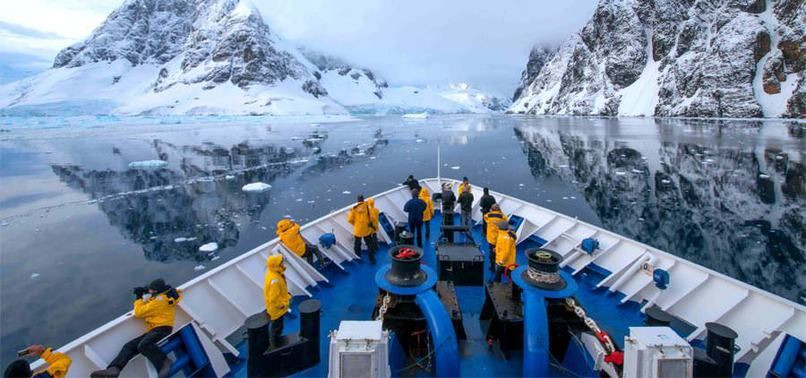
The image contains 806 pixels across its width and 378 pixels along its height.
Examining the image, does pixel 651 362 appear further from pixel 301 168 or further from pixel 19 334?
pixel 301 168

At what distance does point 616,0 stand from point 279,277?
153 meters

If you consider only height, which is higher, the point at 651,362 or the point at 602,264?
the point at 651,362

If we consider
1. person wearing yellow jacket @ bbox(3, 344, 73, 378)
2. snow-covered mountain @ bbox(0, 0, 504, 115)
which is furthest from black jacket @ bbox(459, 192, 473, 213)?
snow-covered mountain @ bbox(0, 0, 504, 115)

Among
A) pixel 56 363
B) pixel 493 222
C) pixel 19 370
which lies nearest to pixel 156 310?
pixel 56 363

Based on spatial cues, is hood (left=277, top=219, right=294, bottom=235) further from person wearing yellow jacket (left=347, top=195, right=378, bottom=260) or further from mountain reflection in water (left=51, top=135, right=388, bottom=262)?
mountain reflection in water (left=51, top=135, right=388, bottom=262)

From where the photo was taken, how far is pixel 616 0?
12269cm

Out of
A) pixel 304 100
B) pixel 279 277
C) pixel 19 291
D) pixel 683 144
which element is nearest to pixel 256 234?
pixel 19 291

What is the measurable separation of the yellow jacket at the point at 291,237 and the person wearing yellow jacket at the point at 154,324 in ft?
8.43

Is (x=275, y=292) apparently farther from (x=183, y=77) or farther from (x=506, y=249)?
(x=183, y=77)

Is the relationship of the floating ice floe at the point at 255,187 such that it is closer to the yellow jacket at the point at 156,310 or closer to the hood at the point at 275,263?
the yellow jacket at the point at 156,310

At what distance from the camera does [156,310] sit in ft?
14.9

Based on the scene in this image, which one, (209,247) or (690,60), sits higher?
(690,60)

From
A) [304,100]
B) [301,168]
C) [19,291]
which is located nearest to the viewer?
[19,291]

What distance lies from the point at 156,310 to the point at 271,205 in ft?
36.9
